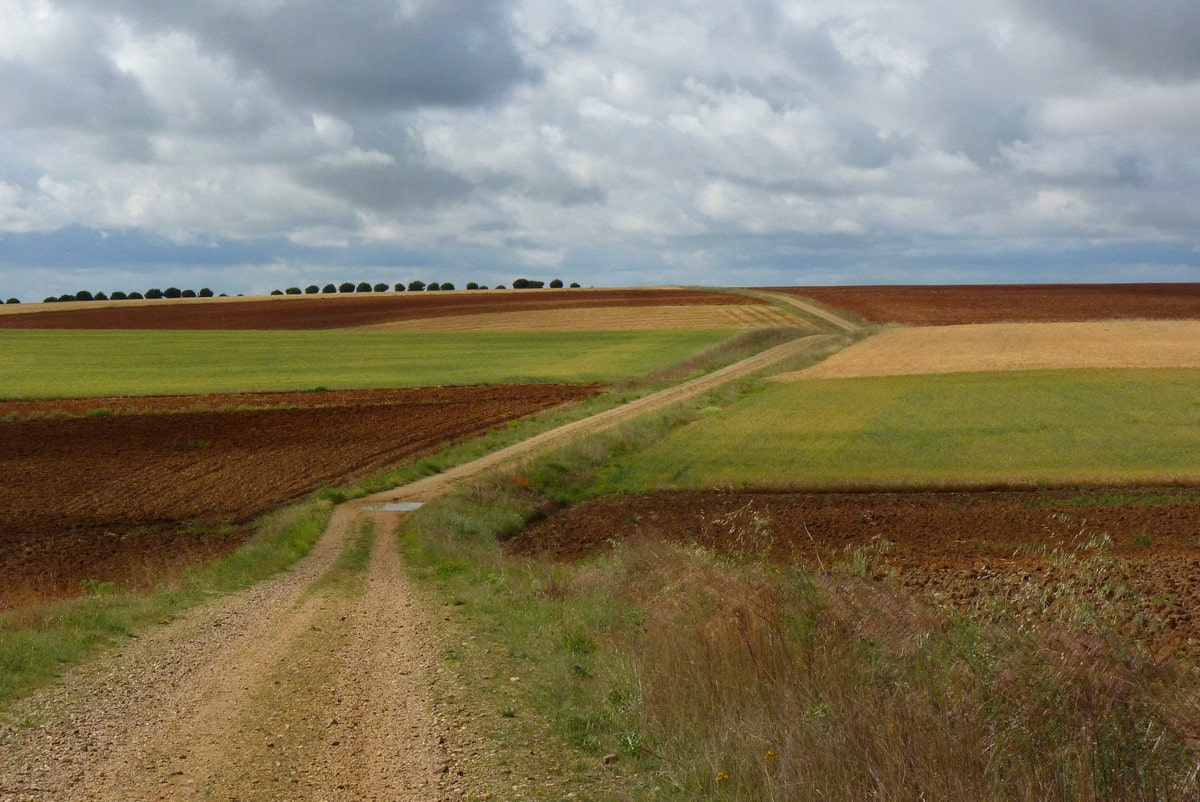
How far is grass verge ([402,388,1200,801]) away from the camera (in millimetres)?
6512

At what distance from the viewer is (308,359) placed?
76312mm

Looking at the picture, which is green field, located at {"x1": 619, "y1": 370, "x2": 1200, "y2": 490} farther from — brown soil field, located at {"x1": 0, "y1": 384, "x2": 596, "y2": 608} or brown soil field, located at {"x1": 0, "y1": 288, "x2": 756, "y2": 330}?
brown soil field, located at {"x1": 0, "y1": 288, "x2": 756, "y2": 330}

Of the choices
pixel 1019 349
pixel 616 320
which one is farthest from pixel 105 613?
pixel 616 320

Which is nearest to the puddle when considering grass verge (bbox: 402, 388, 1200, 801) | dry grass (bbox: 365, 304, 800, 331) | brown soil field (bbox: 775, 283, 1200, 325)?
grass verge (bbox: 402, 388, 1200, 801)

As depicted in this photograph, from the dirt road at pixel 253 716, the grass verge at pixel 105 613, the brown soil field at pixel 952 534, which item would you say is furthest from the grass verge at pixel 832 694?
the grass verge at pixel 105 613

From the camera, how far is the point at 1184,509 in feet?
84.9

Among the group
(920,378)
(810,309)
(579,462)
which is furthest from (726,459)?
(810,309)

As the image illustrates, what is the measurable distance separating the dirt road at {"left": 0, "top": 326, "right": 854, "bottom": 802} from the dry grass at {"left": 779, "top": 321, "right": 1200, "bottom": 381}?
46.3 m

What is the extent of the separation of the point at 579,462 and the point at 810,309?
7961 cm

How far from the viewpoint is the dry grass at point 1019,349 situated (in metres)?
56.5

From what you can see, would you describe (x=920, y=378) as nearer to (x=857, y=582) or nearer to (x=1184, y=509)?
(x=1184, y=509)

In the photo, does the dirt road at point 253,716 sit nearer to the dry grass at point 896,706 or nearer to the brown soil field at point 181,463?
the dry grass at point 896,706

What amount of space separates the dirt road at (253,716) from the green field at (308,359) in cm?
4686

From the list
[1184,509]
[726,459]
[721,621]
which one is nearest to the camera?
[721,621]
